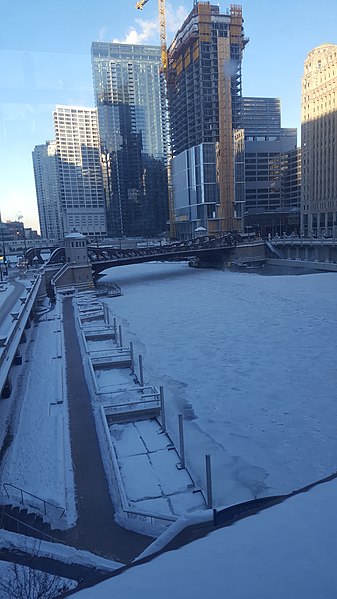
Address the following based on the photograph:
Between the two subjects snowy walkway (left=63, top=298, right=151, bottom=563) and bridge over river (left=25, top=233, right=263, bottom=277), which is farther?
bridge over river (left=25, top=233, right=263, bottom=277)


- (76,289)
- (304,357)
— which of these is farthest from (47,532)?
(76,289)

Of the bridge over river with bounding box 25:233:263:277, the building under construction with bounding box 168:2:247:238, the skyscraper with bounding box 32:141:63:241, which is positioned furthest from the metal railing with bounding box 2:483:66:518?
the skyscraper with bounding box 32:141:63:241

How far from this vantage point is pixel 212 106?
254 ft

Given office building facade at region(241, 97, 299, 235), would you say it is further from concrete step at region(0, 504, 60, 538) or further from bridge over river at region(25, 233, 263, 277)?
concrete step at region(0, 504, 60, 538)

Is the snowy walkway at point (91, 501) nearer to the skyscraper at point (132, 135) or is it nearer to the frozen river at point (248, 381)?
the frozen river at point (248, 381)

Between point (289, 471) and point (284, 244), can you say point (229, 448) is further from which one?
point (284, 244)

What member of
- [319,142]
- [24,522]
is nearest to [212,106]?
[319,142]

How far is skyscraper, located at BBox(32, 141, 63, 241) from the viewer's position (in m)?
98.6

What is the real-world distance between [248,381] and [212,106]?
7535 centimetres

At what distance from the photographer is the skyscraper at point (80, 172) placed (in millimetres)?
99812

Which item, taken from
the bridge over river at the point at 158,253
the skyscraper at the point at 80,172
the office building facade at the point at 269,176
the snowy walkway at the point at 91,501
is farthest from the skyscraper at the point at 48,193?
the snowy walkway at the point at 91,501

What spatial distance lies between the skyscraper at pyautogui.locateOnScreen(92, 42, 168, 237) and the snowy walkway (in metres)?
108

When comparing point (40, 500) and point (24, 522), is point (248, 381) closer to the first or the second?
point (40, 500)

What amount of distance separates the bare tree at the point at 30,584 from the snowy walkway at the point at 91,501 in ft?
2.85
